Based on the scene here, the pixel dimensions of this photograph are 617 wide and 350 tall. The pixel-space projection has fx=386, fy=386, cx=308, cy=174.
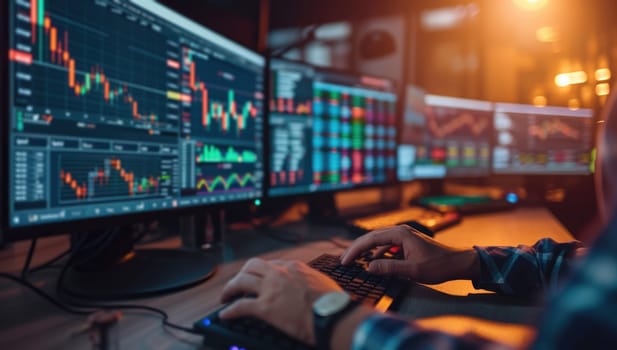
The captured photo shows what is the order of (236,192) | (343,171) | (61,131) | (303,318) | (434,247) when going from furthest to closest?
1. (343,171)
2. (236,192)
3. (434,247)
4. (61,131)
5. (303,318)

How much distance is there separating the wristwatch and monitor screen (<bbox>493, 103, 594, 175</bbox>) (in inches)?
68.9

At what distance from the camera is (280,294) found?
1.49ft

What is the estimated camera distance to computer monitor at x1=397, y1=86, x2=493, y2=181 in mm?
1678

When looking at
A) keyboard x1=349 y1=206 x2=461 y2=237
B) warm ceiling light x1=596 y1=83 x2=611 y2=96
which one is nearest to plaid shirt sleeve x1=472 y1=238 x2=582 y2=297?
keyboard x1=349 y1=206 x2=461 y2=237

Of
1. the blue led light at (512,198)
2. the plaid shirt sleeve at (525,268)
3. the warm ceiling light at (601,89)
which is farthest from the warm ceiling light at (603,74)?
the plaid shirt sleeve at (525,268)

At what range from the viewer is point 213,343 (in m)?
0.45

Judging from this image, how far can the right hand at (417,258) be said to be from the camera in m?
0.65

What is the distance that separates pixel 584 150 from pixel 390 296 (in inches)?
73.9

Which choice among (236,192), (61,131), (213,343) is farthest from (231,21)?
(213,343)

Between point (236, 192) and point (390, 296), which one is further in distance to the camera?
point (236, 192)

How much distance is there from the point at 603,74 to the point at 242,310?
6.39 ft

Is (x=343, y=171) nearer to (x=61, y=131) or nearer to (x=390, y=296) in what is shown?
(x=390, y=296)

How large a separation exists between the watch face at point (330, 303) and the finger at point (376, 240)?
24 centimetres

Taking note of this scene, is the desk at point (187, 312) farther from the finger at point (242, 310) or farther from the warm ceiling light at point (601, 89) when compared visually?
the warm ceiling light at point (601, 89)
